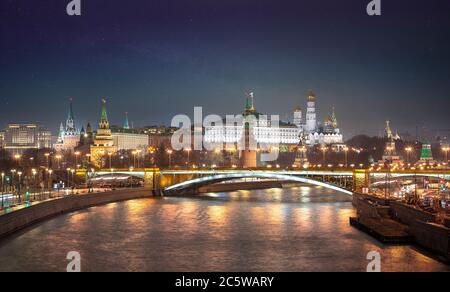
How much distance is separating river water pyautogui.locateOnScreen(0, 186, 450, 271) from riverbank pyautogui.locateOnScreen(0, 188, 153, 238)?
37 cm

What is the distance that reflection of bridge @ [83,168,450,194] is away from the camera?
30938 mm

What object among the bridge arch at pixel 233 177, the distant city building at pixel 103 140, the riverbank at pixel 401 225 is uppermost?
the distant city building at pixel 103 140

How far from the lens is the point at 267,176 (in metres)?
35.9

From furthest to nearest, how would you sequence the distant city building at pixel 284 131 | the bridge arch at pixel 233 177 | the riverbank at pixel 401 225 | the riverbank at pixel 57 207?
the distant city building at pixel 284 131 < the bridge arch at pixel 233 177 < the riverbank at pixel 57 207 < the riverbank at pixel 401 225

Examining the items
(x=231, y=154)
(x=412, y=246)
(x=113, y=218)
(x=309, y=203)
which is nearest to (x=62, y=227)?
(x=113, y=218)

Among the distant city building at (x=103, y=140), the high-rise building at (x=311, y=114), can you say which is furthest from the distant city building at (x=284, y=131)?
the distant city building at (x=103, y=140)

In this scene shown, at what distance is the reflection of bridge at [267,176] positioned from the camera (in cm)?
3094

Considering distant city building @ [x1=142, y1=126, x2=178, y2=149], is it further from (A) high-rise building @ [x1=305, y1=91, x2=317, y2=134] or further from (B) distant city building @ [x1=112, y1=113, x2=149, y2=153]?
(A) high-rise building @ [x1=305, y1=91, x2=317, y2=134]

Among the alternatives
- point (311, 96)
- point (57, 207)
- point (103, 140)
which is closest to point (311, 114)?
point (311, 96)

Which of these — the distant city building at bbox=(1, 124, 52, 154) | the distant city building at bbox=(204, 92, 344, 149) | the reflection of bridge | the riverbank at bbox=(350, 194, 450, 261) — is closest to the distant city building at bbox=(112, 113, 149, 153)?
the distant city building at bbox=(204, 92, 344, 149)

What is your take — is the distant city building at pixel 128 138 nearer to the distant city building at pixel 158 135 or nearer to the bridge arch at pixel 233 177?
the distant city building at pixel 158 135

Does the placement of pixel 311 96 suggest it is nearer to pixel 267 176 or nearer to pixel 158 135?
pixel 158 135

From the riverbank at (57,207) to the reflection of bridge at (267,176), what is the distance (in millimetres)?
1895

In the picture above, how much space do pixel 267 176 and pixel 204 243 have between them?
17.2m
